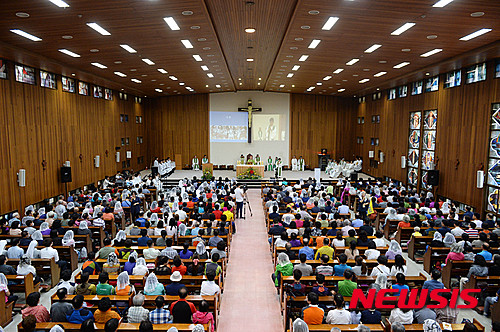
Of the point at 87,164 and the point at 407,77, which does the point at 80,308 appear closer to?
the point at 87,164

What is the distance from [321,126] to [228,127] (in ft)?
25.7

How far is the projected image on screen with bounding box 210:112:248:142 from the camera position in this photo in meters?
29.4

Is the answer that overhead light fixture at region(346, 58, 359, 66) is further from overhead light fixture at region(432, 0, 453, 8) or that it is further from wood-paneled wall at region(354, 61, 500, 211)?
overhead light fixture at region(432, 0, 453, 8)

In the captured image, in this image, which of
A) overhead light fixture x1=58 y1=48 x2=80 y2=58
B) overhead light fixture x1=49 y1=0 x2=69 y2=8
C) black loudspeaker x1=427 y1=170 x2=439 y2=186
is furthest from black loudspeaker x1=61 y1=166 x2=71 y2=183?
black loudspeaker x1=427 y1=170 x2=439 y2=186

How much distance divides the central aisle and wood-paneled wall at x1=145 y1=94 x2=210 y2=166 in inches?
687

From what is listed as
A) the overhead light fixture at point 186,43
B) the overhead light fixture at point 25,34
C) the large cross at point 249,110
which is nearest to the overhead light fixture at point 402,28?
the overhead light fixture at point 186,43

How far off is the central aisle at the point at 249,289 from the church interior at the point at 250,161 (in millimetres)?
48

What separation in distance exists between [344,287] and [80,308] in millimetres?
4343

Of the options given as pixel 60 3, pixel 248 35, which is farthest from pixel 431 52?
pixel 60 3

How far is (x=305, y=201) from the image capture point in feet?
48.0

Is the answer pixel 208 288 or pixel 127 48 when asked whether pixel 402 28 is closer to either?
pixel 208 288

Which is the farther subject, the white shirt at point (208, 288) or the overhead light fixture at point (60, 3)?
the overhead light fixture at point (60, 3)

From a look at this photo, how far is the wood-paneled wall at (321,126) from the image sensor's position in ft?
96.9

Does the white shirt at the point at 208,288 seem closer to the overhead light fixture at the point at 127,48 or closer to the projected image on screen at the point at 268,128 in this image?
the overhead light fixture at the point at 127,48
